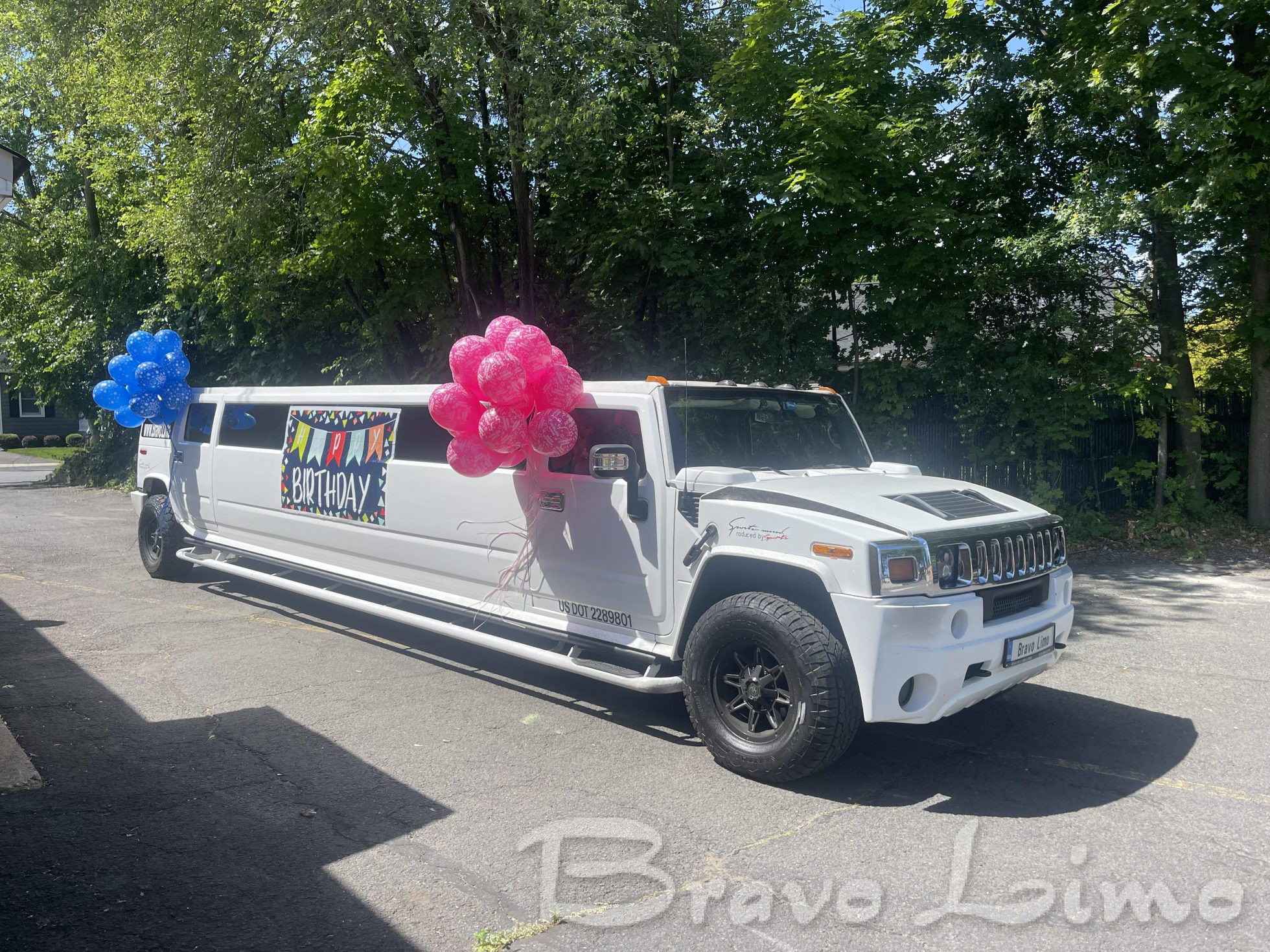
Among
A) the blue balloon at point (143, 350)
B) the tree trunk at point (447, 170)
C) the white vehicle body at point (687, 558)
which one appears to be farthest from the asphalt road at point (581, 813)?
the tree trunk at point (447, 170)

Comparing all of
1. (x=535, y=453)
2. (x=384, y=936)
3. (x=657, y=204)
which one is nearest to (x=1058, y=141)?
(x=657, y=204)

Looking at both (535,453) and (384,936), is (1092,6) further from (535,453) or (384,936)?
(384,936)

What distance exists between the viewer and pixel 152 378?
9781 millimetres

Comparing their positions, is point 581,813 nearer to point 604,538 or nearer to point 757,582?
point 757,582

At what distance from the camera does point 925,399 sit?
1273cm

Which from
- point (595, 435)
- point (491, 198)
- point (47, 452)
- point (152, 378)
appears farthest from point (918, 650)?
point (47, 452)

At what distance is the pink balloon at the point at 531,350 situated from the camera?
5.76 meters

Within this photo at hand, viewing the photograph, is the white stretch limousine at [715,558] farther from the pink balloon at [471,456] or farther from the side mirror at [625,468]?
the pink balloon at [471,456]

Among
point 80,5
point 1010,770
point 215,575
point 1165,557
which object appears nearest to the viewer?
point 1010,770

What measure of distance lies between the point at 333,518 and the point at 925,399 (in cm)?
800

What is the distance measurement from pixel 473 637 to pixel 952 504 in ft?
10.0

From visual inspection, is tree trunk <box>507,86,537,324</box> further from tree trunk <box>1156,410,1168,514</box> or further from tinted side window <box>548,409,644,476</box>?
tree trunk <box>1156,410,1168,514</box>

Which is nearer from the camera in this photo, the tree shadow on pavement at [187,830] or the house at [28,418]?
the tree shadow on pavement at [187,830]

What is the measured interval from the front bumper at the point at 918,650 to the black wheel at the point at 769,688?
→ 0.46 feet
